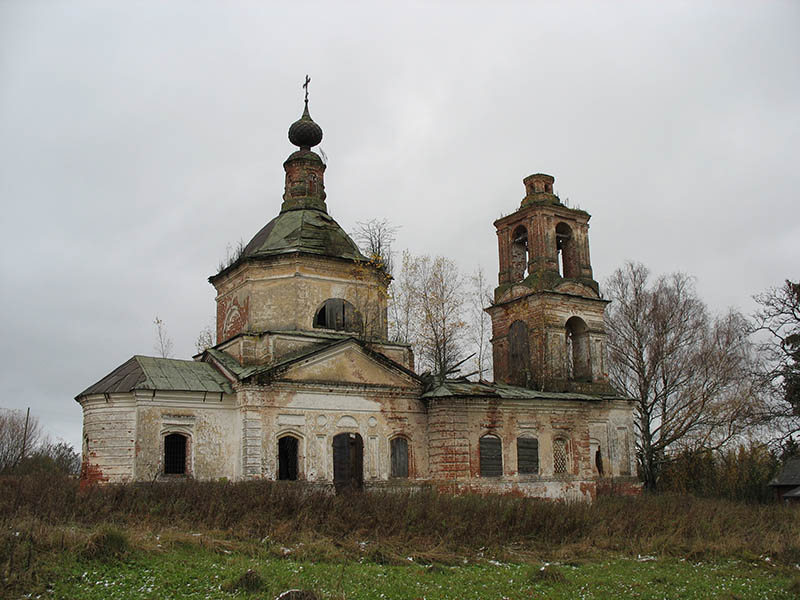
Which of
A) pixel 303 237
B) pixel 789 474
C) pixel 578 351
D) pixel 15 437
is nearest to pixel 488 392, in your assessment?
pixel 578 351

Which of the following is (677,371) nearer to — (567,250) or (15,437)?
(567,250)

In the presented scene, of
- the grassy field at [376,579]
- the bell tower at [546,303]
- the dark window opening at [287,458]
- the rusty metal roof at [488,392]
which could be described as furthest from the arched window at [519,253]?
the grassy field at [376,579]

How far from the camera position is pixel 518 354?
2522 centimetres

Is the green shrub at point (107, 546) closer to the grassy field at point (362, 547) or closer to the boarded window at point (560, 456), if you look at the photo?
the grassy field at point (362, 547)

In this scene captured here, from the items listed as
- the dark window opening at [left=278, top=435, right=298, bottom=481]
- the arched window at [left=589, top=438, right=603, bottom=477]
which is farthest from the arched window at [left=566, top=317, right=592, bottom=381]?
the dark window opening at [left=278, top=435, right=298, bottom=481]

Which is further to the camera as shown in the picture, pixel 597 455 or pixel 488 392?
pixel 597 455

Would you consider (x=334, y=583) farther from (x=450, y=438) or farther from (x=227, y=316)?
(x=227, y=316)

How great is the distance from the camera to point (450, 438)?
1958 centimetres

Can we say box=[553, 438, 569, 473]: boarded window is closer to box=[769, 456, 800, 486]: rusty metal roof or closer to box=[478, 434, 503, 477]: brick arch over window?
box=[478, 434, 503, 477]: brick arch over window

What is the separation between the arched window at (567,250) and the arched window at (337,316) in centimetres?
868

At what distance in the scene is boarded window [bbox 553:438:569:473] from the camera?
70.7 ft

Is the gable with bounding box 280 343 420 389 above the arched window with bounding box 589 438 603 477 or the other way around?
above

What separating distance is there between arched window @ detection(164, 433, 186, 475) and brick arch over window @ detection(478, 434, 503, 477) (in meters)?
7.79

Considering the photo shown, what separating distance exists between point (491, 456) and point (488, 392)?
5.81ft
